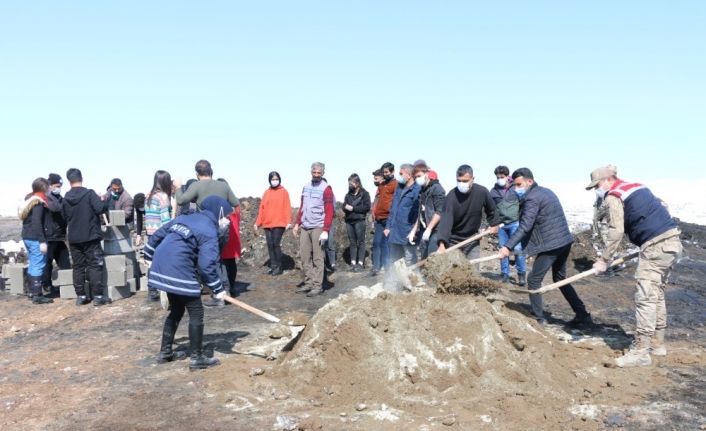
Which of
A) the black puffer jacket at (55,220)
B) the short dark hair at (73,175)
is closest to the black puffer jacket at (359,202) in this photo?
the short dark hair at (73,175)

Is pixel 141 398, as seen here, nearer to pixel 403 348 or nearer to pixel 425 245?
pixel 403 348

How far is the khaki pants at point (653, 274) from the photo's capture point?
18.5 feet

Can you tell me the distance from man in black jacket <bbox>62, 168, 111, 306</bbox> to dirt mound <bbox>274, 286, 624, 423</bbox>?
501 centimetres

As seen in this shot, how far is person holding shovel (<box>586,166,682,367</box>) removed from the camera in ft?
18.5

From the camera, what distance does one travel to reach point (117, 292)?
9570 mm

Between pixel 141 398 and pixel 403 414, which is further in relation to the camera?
pixel 141 398

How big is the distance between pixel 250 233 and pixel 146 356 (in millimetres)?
8076

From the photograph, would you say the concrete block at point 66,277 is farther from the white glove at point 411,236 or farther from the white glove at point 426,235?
the white glove at point 426,235

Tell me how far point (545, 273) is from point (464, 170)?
168 centimetres

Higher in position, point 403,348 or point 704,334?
point 403,348

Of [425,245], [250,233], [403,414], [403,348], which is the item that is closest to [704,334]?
[425,245]

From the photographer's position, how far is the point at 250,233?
14.3 m

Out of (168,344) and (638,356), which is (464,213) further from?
(168,344)

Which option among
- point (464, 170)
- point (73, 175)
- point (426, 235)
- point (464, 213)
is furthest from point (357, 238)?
point (73, 175)
